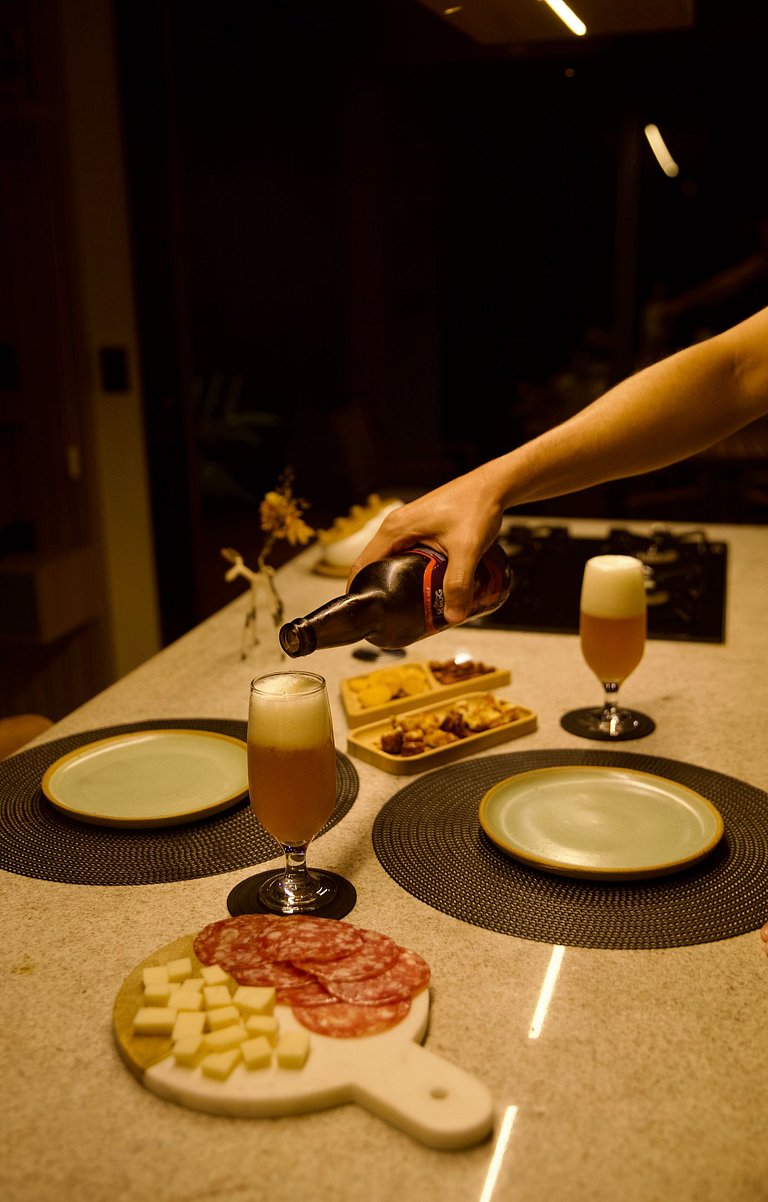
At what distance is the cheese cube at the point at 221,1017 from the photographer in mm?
762

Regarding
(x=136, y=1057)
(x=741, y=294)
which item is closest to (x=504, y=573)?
(x=136, y=1057)

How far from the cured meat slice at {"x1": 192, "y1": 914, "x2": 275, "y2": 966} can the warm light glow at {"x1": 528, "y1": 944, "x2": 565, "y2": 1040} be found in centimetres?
24

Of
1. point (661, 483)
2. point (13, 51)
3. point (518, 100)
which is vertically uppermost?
point (518, 100)

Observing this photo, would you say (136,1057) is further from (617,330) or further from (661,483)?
(661,483)

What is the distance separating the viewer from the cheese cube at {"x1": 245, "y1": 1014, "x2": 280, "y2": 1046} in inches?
29.6

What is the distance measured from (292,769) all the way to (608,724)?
0.60 metres

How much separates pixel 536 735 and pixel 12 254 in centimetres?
271

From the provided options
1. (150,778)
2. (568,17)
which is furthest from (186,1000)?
(568,17)

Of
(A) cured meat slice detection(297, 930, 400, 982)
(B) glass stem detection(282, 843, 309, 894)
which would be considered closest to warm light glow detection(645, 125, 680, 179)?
(B) glass stem detection(282, 843, 309, 894)

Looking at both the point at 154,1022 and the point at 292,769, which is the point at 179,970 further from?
the point at 292,769

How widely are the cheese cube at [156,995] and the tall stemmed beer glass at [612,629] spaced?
75cm

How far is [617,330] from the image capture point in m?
5.05

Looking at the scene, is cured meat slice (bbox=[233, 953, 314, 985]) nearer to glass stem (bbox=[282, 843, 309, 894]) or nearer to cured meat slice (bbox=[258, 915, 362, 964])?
cured meat slice (bbox=[258, 915, 362, 964])

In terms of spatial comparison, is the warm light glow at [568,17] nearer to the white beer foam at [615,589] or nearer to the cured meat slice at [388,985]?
the white beer foam at [615,589]
